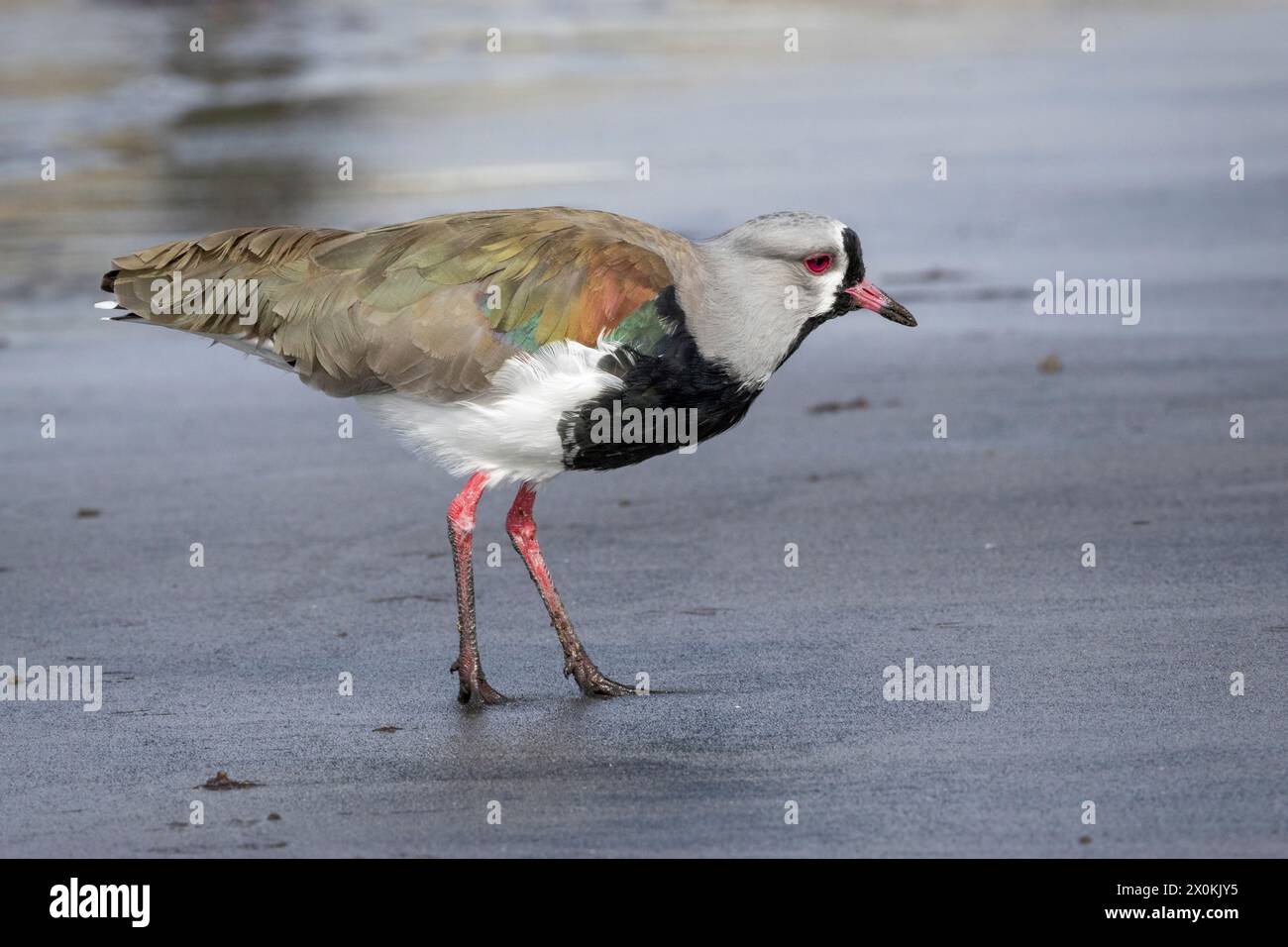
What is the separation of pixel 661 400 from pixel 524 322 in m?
0.56

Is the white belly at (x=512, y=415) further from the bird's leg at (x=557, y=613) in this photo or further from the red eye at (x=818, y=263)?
the red eye at (x=818, y=263)

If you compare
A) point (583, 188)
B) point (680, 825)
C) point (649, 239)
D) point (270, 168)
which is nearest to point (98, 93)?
point (270, 168)

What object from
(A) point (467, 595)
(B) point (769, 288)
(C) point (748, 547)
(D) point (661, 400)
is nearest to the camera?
(D) point (661, 400)

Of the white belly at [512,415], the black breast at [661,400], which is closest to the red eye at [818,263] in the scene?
the black breast at [661,400]

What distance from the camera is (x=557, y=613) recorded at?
658 cm

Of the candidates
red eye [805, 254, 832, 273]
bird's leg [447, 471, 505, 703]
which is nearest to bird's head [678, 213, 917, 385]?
red eye [805, 254, 832, 273]

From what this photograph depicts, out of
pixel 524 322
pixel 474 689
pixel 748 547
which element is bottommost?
pixel 474 689

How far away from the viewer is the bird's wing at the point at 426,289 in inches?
252

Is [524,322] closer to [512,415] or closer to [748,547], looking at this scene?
[512,415]

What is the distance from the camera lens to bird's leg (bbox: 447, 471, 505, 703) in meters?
6.35

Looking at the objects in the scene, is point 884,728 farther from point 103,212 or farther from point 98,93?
point 98,93

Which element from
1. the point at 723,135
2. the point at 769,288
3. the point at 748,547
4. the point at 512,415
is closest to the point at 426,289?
the point at 512,415

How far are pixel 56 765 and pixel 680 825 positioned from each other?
6.28 ft

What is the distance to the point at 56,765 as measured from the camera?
227 inches
